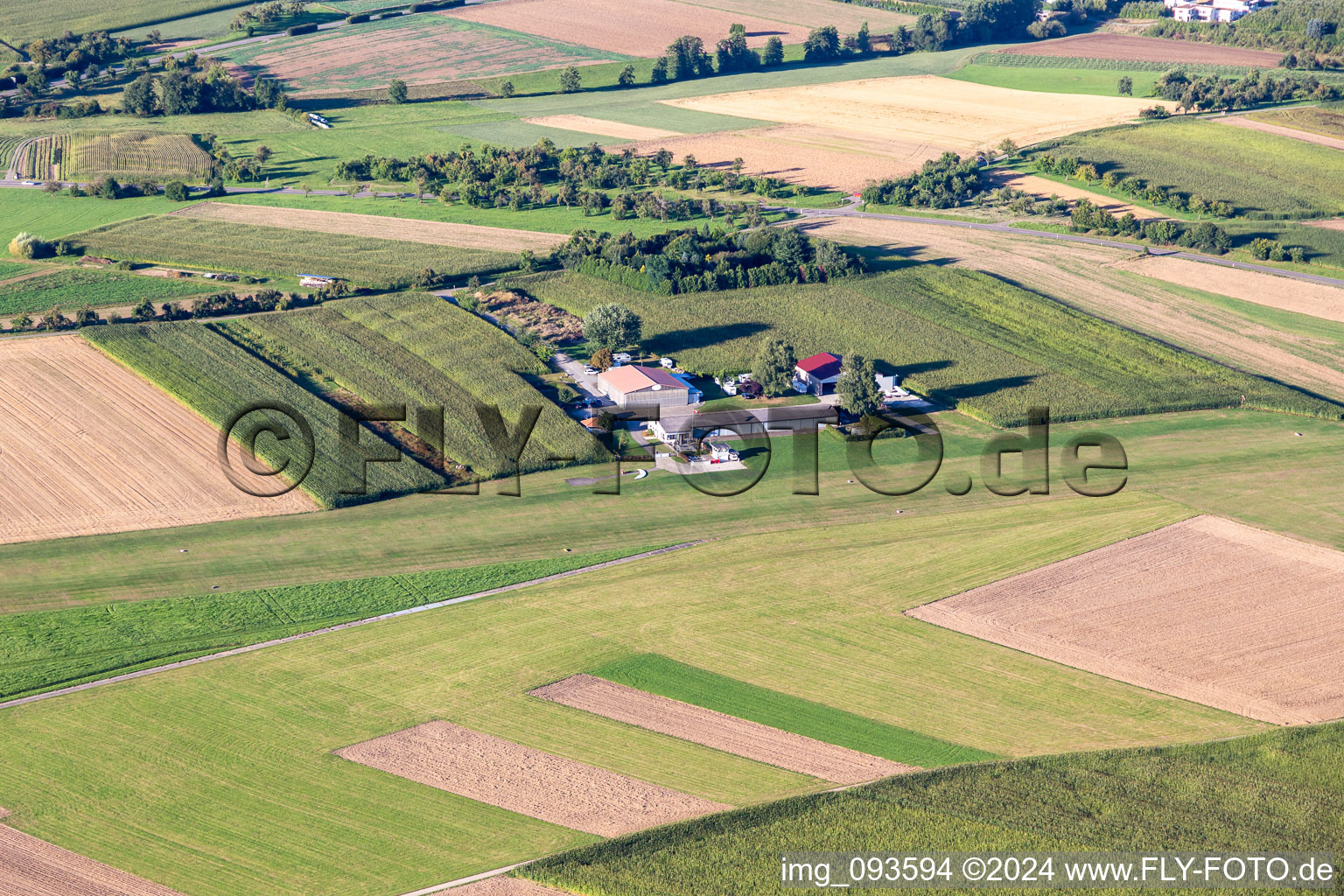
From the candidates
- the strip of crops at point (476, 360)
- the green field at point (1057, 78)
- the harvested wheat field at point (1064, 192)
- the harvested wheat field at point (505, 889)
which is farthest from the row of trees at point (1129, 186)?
the harvested wheat field at point (505, 889)

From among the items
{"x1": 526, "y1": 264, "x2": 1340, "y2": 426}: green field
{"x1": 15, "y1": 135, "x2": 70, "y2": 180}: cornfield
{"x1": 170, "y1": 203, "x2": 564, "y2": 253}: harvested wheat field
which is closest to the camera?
{"x1": 526, "y1": 264, "x2": 1340, "y2": 426}: green field

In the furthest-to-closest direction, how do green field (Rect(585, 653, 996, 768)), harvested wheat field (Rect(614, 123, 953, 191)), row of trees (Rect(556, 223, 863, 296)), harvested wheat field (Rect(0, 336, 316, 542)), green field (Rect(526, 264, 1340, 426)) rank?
harvested wheat field (Rect(614, 123, 953, 191)) → row of trees (Rect(556, 223, 863, 296)) → green field (Rect(526, 264, 1340, 426)) → harvested wheat field (Rect(0, 336, 316, 542)) → green field (Rect(585, 653, 996, 768))

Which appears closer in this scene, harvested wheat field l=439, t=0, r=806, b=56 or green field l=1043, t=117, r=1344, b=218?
green field l=1043, t=117, r=1344, b=218

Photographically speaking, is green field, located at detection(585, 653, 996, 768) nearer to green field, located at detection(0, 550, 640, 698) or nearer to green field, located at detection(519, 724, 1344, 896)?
green field, located at detection(519, 724, 1344, 896)

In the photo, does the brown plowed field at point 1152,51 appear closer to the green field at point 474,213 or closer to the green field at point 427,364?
the green field at point 474,213

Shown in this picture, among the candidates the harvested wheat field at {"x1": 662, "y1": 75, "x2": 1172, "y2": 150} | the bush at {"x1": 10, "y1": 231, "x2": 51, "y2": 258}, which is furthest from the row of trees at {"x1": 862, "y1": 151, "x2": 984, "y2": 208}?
the bush at {"x1": 10, "y1": 231, "x2": 51, "y2": 258}

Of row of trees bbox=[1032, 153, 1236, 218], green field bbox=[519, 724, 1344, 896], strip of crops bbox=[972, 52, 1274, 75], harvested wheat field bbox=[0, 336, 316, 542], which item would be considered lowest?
green field bbox=[519, 724, 1344, 896]

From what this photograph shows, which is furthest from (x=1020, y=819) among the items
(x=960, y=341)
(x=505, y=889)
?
(x=960, y=341)

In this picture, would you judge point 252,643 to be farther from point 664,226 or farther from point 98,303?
point 664,226
